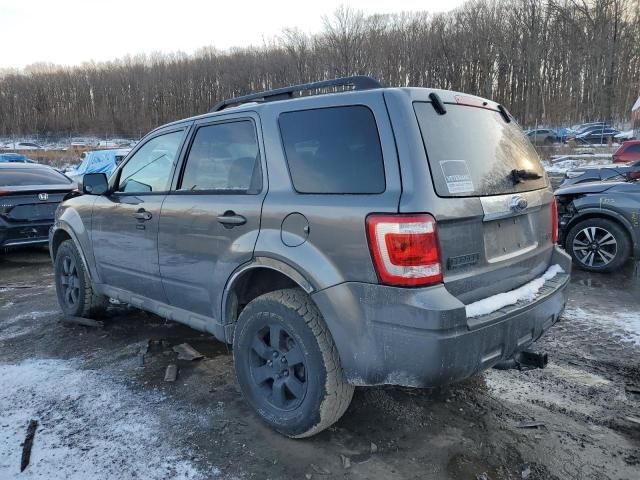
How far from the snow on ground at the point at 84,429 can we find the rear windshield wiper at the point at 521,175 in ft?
7.52

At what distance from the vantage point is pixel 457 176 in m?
2.44

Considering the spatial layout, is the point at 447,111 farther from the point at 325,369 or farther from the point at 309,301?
the point at 325,369

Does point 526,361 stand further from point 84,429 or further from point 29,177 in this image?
point 29,177

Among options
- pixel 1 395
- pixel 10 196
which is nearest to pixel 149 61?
pixel 10 196

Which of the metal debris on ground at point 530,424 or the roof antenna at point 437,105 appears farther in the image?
the metal debris on ground at point 530,424

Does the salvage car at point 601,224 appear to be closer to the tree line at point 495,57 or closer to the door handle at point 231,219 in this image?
the door handle at point 231,219

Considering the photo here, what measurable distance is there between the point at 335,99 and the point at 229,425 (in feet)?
6.58

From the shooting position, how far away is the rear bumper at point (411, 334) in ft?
7.19

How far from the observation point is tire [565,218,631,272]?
609cm

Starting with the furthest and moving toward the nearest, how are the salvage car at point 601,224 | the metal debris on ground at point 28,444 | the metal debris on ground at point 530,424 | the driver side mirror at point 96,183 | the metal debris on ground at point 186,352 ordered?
the salvage car at point 601,224 → the driver side mirror at point 96,183 → the metal debris on ground at point 186,352 → the metal debris on ground at point 530,424 → the metal debris on ground at point 28,444

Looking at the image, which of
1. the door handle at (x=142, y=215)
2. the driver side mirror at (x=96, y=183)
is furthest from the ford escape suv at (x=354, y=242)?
the driver side mirror at (x=96, y=183)

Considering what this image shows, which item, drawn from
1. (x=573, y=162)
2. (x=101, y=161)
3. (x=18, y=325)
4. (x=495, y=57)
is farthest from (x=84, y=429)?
(x=495, y=57)

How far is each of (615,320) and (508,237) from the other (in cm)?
274

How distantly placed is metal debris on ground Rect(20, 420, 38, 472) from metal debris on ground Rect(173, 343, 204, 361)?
1.14m
